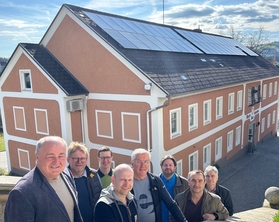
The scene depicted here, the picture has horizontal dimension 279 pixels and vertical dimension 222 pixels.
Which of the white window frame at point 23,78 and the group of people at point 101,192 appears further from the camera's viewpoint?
the white window frame at point 23,78

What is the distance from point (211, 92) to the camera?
1316 centimetres

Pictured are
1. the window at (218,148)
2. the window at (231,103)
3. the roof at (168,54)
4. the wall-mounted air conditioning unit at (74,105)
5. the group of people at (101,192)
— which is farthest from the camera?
the window at (231,103)

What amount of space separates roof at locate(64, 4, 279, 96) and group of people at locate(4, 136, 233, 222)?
255 inches

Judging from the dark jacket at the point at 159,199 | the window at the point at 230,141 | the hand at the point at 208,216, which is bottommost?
the window at the point at 230,141

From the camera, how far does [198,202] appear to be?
3.55 metres

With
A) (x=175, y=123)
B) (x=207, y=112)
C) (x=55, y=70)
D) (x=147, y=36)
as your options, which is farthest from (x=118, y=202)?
(x=147, y=36)

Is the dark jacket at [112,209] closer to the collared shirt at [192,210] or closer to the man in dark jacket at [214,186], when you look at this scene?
the collared shirt at [192,210]

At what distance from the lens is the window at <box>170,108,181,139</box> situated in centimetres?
1105

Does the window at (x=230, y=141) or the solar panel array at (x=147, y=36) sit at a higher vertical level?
the solar panel array at (x=147, y=36)

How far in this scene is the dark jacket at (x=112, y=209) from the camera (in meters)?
2.49

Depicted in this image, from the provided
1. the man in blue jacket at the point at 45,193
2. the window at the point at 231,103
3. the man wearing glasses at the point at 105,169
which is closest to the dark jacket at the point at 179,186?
the man wearing glasses at the point at 105,169

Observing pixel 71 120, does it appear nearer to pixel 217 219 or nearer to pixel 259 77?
pixel 217 219

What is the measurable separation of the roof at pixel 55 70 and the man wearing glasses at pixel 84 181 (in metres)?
8.65

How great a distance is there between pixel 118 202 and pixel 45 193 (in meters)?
0.74
